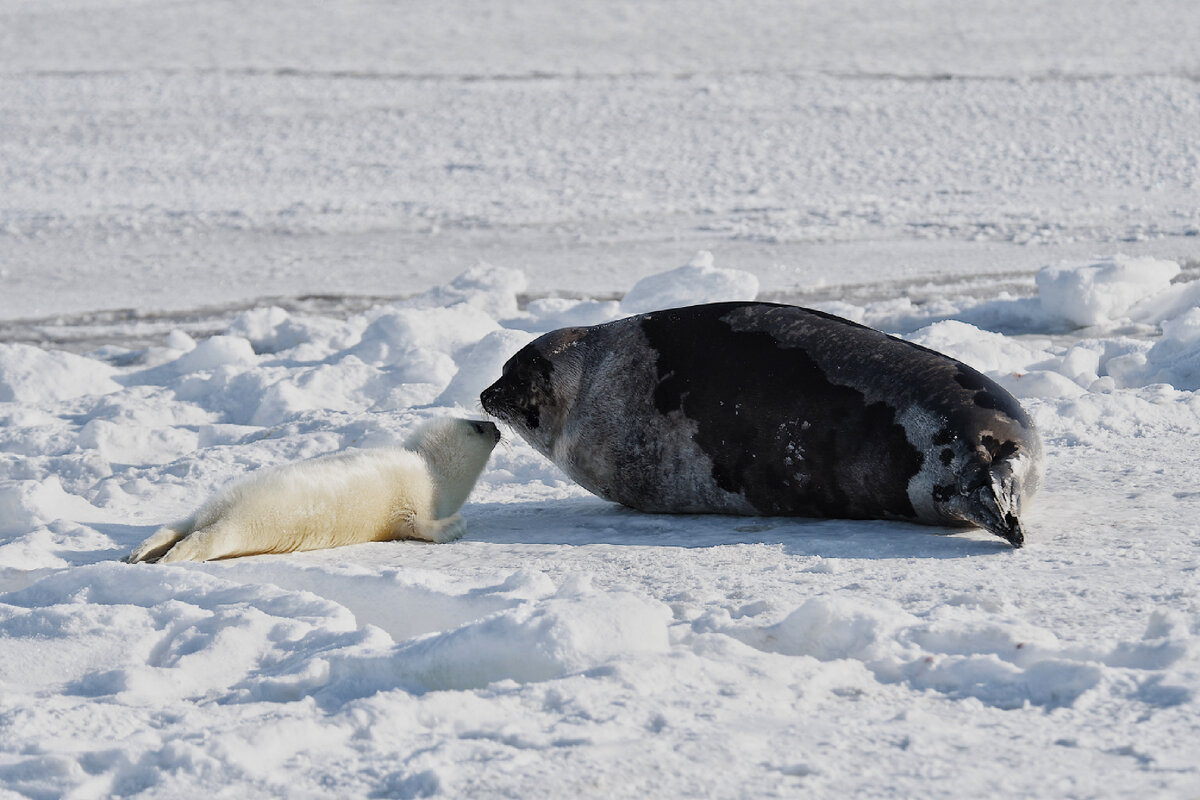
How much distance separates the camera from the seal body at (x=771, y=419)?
335cm

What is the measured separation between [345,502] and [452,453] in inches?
18.6

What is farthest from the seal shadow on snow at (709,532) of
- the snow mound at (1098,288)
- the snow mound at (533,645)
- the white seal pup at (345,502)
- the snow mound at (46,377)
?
the snow mound at (1098,288)

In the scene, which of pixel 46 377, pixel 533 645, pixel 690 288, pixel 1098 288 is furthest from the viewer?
pixel 690 288

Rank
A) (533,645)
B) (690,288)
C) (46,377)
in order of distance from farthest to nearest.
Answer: (690,288) → (46,377) → (533,645)

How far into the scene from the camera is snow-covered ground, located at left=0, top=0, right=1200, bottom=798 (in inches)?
83.0

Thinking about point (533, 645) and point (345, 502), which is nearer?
point (533, 645)

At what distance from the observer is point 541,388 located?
403cm

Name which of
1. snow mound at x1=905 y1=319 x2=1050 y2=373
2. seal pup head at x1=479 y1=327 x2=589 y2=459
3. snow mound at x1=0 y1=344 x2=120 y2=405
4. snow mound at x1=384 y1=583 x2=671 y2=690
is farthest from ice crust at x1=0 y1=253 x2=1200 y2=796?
snow mound at x1=0 y1=344 x2=120 y2=405

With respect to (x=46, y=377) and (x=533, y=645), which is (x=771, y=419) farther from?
(x=46, y=377)

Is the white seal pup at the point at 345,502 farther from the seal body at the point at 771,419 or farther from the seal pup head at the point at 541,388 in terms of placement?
the seal body at the point at 771,419

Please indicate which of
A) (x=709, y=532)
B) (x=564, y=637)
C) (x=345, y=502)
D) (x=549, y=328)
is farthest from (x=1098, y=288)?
(x=564, y=637)

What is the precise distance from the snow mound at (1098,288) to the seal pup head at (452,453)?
3.50m

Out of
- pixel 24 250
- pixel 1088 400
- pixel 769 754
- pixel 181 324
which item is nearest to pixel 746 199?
pixel 181 324

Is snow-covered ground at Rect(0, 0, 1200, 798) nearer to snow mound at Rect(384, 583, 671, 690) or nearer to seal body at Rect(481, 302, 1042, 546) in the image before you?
snow mound at Rect(384, 583, 671, 690)
